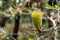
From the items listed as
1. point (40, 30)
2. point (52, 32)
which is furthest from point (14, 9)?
point (40, 30)

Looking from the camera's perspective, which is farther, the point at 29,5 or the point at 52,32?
the point at 29,5

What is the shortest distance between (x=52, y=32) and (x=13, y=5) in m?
0.46

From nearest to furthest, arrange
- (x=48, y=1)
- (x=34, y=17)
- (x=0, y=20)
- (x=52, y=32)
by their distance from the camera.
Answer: (x=34, y=17) < (x=52, y=32) < (x=48, y=1) < (x=0, y=20)

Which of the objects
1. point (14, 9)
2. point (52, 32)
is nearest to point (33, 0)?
point (14, 9)

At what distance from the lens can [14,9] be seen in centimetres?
147

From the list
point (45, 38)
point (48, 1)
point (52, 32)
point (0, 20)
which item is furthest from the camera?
point (0, 20)

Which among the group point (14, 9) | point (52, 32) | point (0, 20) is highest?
point (14, 9)

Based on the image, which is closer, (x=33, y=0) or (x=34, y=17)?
(x=34, y=17)

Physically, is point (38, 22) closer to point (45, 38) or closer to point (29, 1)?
point (45, 38)

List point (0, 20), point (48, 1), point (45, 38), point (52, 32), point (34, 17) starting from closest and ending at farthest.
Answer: point (34, 17) → point (52, 32) → point (45, 38) → point (48, 1) → point (0, 20)

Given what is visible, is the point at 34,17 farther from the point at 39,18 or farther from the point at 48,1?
the point at 48,1

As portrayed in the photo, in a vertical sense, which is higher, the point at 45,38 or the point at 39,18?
the point at 39,18

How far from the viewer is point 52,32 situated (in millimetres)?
1123

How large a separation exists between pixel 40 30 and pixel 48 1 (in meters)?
0.72
